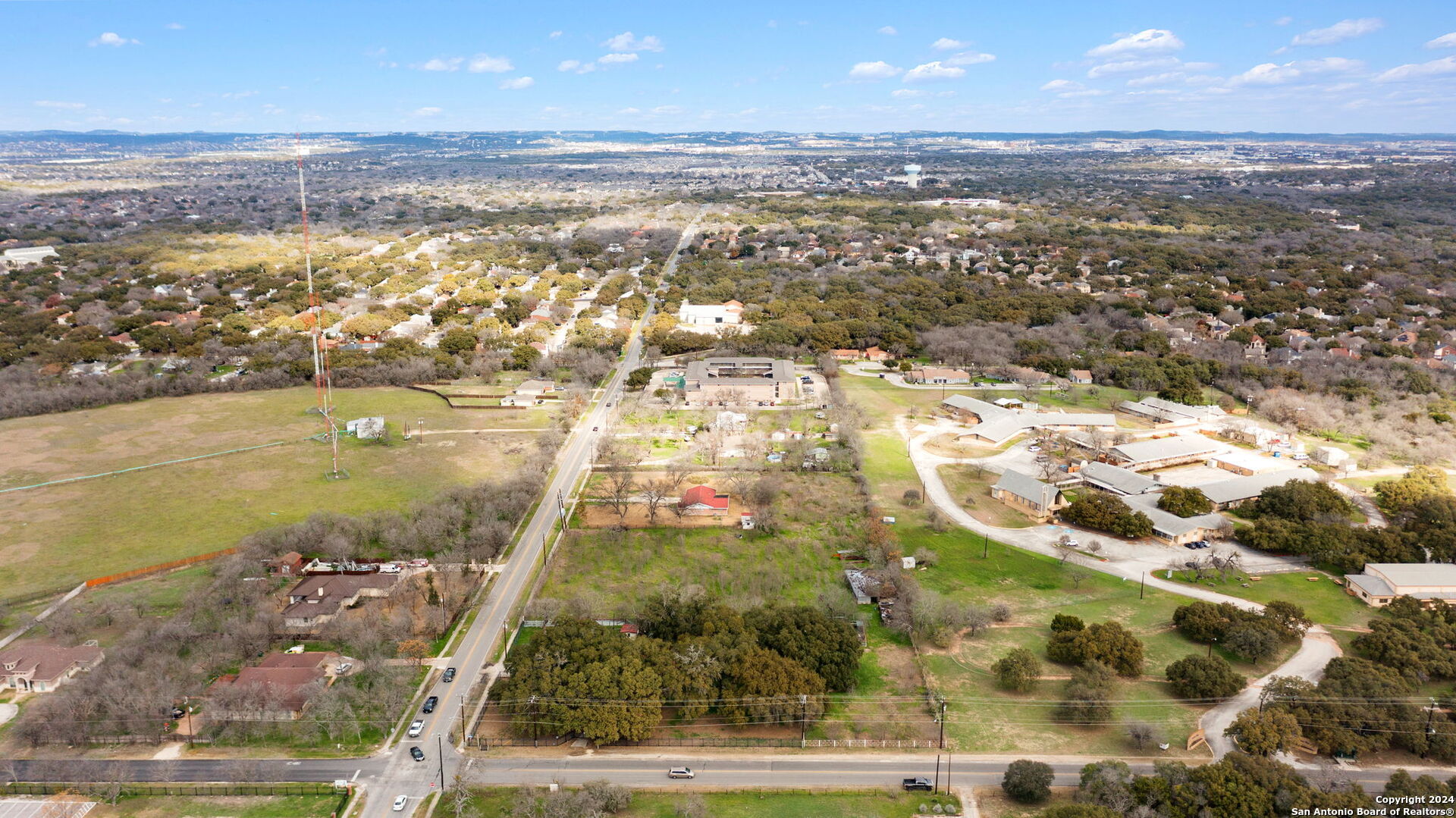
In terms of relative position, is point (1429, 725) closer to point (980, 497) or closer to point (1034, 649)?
point (1034, 649)

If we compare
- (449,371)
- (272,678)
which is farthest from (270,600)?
(449,371)

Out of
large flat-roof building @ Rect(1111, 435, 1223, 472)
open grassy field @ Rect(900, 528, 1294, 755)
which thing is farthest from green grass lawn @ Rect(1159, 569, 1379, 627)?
large flat-roof building @ Rect(1111, 435, 1223, 472)

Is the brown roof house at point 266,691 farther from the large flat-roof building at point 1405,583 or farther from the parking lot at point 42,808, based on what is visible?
the large flat-roof building at point 1405,583

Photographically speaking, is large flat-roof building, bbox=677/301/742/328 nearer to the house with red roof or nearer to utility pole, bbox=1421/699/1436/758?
the house with red roof

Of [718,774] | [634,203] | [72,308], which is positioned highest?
[634,203]

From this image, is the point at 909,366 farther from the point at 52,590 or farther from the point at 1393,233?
the point at 1393,233

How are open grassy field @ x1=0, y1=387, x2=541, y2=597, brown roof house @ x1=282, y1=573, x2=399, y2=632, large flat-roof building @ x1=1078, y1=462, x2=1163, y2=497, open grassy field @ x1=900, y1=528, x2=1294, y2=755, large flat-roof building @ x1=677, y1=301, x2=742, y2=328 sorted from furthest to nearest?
large flat-roof building @ x1=677, y1=301, x2=742, y2=328
large flat-roof building @ x1=1078, y1=462, x2=1163, y2=497
open grassy field @ x1=0, y1=387, x2=541, y2=597
brown roof house @ x1=282, y1=573, x2=399, y2=632
open grassy field @ x1=900, y1=528, x2=1294, y2=755

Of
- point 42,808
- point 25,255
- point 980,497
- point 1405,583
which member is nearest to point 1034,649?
point 980,497
